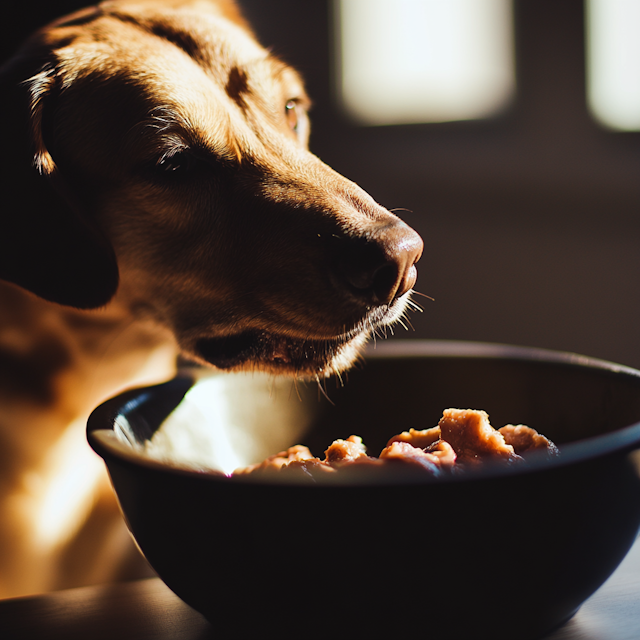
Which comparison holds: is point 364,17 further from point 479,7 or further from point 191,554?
point 191,554

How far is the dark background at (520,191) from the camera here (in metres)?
3.14

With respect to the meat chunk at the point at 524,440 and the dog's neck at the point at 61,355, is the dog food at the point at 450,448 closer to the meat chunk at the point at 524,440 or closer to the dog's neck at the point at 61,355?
the meat chunk at the point at 524,440

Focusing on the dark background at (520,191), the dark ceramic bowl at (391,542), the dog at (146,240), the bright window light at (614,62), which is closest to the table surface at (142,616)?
the dark ceramic bowl at (391,542)

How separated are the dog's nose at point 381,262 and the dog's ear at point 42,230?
41 cm

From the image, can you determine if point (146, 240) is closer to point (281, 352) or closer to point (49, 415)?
point (281, 352)

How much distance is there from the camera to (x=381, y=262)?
807 mm

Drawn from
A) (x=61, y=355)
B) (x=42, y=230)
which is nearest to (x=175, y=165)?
(x=42, y=230)

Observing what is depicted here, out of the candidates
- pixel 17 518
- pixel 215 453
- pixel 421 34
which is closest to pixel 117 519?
pixel 17 518

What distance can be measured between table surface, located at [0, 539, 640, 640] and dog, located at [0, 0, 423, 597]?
36 centimetres

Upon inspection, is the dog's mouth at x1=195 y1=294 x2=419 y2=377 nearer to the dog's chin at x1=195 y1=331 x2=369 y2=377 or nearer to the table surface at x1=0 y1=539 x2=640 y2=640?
the dog's chin at x1=195 y1=331 x2=369 y2=377

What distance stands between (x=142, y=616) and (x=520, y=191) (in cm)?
320

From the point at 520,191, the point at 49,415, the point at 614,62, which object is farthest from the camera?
the point at 520,191

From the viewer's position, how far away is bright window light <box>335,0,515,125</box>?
11.1 ft

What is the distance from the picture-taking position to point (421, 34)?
3.53 metres
